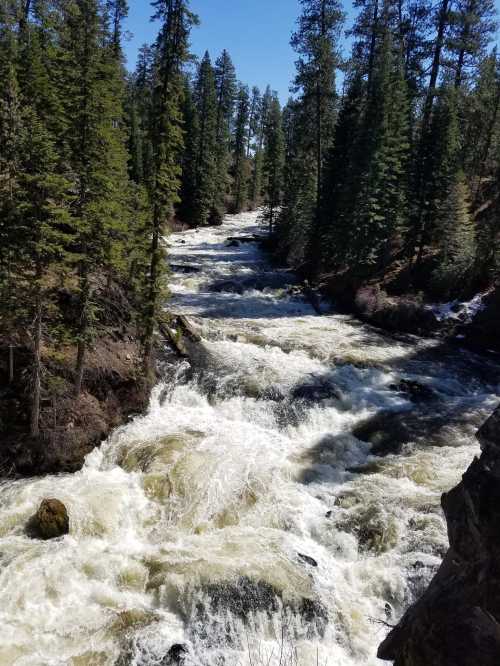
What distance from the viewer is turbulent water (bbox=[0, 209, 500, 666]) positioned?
9734mm

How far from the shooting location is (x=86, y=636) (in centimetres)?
945

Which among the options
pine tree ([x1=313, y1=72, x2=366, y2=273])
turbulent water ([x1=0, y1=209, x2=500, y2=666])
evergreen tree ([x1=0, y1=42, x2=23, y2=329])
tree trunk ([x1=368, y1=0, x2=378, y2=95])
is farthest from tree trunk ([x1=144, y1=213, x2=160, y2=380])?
tree trunk ([x1=368, y1=0, x2=378, y2=95])

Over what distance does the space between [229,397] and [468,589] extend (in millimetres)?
14713

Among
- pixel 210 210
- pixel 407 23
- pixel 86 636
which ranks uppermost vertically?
pixel 407 23

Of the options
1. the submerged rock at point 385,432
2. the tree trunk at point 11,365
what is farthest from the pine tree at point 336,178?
the tree trunk at point 11,365

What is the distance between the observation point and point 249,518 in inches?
516

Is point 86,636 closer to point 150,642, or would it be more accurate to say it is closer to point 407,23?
point 150,642

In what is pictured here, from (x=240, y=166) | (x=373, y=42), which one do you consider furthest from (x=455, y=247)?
(x=240, y=166)

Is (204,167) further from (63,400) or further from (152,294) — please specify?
(63,400)

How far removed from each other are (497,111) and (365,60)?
13.1 meters

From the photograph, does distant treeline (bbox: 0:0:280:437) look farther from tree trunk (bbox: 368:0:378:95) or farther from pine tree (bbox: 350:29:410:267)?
tree trunk (bbox: 368:0:378:95)

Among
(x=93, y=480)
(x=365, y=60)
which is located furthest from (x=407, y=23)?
(x=93, y=480)

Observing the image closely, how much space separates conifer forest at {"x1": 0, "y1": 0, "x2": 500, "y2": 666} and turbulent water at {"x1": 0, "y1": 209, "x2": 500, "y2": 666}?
0.06 m

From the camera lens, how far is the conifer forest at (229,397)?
9734 mm
